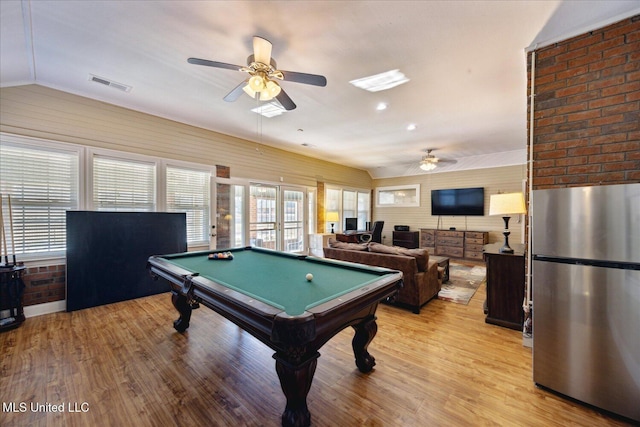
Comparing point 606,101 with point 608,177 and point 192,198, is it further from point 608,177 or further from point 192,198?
point 192,198

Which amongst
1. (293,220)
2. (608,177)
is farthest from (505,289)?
(293,220)

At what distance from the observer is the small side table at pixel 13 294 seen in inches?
116

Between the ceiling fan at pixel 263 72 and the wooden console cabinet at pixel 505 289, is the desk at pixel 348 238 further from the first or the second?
the ceiling fan at pixel 263 72

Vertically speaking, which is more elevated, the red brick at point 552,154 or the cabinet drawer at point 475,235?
the red brick at point 552,154

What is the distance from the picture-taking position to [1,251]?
301 centimetres

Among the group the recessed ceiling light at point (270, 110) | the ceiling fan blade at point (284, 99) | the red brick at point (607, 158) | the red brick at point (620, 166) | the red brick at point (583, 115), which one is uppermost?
the recessed ceiling light at point (270, 110)

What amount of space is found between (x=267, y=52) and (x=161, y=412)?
2.81 m

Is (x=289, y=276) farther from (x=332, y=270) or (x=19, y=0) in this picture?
(x=19, y=0)

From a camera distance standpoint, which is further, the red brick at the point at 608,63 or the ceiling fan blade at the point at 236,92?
the ceiling fan blade at the point at 236,92

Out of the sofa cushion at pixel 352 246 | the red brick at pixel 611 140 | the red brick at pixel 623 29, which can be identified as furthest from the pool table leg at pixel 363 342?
the red brick at pixel 623 29

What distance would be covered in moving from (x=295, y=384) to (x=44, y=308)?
156 inches

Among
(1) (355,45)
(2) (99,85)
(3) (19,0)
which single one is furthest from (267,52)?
(2) (99,85)

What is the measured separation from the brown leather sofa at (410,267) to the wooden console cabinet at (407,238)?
4.48 metres

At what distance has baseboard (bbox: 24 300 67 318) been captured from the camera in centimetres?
322
